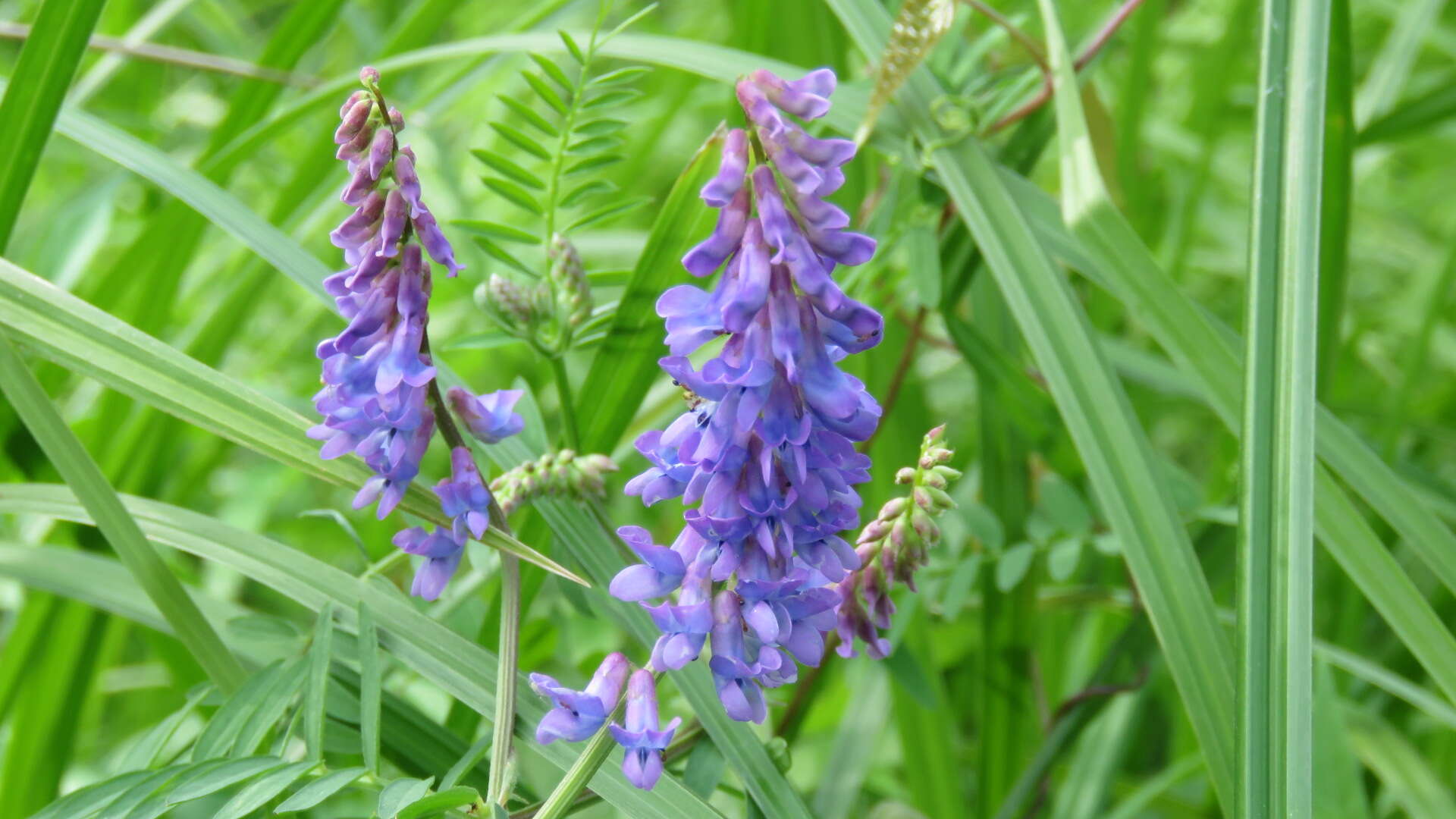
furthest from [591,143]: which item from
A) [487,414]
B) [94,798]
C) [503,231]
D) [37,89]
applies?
[94,798]

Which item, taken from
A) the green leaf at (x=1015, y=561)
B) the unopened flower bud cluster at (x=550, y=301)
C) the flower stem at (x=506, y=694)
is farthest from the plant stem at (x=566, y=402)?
the green leaf at (x=1015, y=561)

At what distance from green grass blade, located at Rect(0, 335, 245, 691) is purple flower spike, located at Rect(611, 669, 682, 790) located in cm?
49

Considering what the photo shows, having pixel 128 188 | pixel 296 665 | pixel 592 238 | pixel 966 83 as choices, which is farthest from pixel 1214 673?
pixel 128 188

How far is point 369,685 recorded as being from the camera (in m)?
0.93

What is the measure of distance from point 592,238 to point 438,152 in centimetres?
51

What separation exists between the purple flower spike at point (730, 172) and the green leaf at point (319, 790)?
0.47 meters

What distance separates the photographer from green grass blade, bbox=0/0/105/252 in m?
1.28

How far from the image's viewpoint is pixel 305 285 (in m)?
1.28

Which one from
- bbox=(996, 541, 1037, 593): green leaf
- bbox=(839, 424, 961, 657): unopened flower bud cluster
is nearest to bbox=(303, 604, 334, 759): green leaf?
bbox=(839, 424, 961, 657): unopened flower bud cluster

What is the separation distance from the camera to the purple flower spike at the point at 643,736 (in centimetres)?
76

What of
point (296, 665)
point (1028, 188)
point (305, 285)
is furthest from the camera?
point (1028, 188)

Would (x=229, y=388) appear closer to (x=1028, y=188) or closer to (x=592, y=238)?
(x=1028, y=188)

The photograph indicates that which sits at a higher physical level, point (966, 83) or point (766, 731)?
point (966, 83)

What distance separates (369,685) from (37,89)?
0.81 metres
